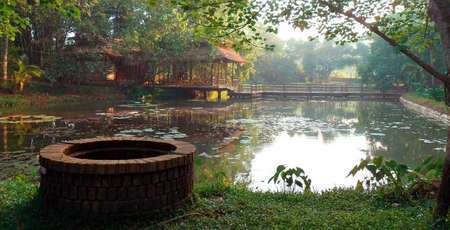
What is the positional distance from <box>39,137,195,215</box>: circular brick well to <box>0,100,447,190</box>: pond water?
1.58 meters

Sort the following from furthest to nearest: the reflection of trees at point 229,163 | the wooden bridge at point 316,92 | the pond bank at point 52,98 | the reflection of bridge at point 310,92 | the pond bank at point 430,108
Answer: the wooden bridge at point 316,92, the reflection of bridge at point 310,92, the pond bank at point 52,98, the pond bank at point 430,108, the reflection of trees at point 229,163

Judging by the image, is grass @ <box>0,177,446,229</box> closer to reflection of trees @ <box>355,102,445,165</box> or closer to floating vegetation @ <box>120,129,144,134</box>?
reflection of trees @ <box>355,102,445,165</box>

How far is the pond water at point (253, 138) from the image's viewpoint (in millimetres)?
8961

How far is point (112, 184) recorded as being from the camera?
13.1ft

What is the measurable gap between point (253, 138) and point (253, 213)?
905 centimetres

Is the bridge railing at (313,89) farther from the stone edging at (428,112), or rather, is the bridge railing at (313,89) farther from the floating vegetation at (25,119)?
the floating vegetation at (25,119)

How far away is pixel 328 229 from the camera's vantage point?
154 inches

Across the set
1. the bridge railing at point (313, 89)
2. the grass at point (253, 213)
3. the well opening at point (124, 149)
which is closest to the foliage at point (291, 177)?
the grass at point (253, 213)

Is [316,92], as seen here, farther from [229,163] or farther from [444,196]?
[444,196]

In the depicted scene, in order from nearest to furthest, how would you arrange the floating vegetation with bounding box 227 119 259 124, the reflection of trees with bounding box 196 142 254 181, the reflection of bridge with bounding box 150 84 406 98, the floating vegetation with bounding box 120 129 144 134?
the reflection of trees with bounding box 196 142 254 181
the floating vegetation with bounding box 120 129 144 134
the floating vegetation with bounding box 227 119 259 124
the reflection of bridge with bounding box 150 84 406 98

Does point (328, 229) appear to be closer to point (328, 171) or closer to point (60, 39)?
point (328, 171)

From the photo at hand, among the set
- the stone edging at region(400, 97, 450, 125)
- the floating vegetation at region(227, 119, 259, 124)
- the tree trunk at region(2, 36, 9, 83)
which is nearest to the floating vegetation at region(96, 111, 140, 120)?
the floating vegetation at region(227, 119, 259, 124)

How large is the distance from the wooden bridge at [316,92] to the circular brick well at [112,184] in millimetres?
30068

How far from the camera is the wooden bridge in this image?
36.6 m
